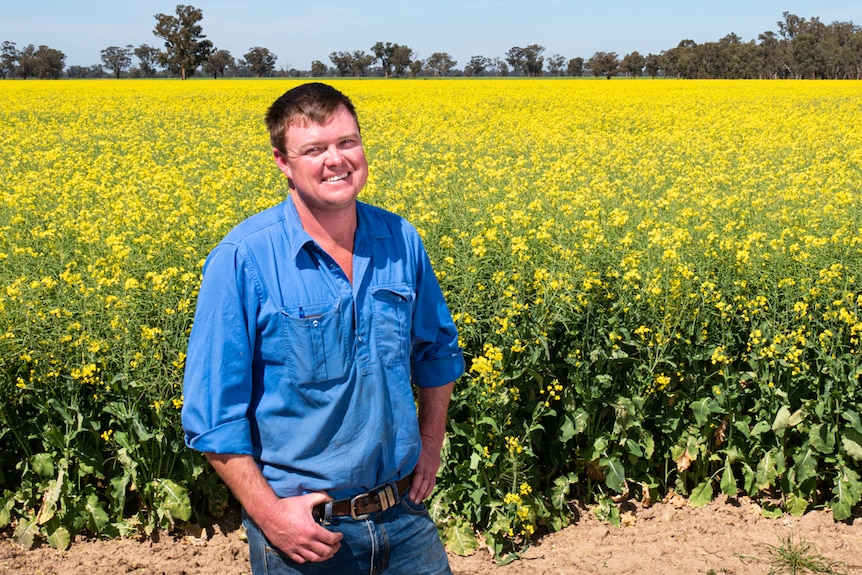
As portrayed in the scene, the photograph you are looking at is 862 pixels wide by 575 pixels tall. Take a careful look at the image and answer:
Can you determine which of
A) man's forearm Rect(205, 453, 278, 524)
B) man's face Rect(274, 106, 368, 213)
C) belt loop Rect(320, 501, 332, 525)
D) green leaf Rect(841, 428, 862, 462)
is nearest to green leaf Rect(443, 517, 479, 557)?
green leaf Rect(841, 428, 862, 462)

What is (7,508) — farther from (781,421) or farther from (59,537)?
(781,421)

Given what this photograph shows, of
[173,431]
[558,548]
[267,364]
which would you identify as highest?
[267,364]

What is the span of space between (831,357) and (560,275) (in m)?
1.32

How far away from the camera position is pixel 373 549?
2090mm

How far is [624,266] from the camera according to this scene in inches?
173

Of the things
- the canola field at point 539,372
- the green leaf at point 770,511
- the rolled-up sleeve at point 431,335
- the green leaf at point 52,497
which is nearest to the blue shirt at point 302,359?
the rolled-up sleeve at point 431,335

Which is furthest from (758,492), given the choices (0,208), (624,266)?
(0,208)

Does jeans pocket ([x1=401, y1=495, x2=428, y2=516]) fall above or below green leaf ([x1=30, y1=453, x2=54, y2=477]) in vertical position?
above

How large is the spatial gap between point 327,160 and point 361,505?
0.83 metres

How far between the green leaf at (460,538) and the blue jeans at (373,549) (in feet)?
6.63

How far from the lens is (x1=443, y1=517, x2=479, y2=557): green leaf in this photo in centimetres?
418

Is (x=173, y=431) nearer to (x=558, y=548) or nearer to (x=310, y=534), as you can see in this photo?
(x=558, y=548)

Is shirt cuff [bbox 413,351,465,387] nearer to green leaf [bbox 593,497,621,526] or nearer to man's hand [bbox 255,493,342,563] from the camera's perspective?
man's hand [bbox 255,493,342,563]

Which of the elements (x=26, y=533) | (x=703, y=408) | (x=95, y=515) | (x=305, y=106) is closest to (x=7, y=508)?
(x=26, y=533)
